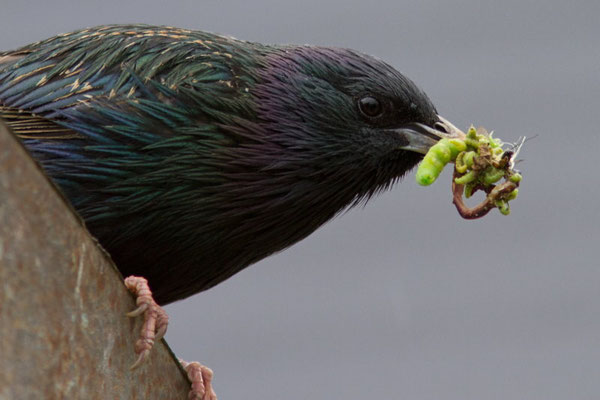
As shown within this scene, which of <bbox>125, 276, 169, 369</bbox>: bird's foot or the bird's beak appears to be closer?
<bbox>125, 276, 169, 369</bbox>: bird's foot

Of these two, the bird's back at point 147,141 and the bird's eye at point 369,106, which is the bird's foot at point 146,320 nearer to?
the bird's back at point 147,141

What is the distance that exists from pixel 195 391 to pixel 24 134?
36.1 inches

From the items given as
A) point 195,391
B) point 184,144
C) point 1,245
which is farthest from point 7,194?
point 184,144

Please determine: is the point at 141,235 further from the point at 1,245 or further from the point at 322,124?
the point at 1,245

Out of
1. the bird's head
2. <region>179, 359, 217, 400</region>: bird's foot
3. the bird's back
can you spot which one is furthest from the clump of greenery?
<region>179, 359, 217, 400</region>: bird's foot

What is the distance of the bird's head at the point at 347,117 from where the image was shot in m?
3.28

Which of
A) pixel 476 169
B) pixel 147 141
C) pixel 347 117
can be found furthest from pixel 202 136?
pixel 476 169

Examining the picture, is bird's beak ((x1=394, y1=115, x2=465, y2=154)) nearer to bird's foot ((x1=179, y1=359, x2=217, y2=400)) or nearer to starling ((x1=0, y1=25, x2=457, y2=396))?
starling ((x1=0, y1=25, x2=457, y2=396))

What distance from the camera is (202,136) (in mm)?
3123

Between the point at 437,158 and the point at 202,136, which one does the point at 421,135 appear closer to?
the point at 437,158

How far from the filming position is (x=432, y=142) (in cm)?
333

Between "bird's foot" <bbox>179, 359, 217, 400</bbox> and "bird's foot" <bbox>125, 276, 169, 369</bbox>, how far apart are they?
0.36 metres

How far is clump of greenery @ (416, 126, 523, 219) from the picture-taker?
3080 millimetres

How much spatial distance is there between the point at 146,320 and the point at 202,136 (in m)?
0.90
